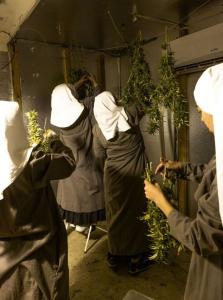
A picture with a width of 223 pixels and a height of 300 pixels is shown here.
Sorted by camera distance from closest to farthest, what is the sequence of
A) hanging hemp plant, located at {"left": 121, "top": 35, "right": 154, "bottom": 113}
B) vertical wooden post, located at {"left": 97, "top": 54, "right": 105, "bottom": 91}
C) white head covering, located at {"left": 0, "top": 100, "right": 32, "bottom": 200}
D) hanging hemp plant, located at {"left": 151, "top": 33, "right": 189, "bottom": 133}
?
white head covering, located at {"left": 0, "top": 100, "right": 32, "bottom": 200} < hanging hemp plant, located at {"left": 151, "top": 33, "right": 189, "bottom": 133} < hanging hemp plant, located at {"left": 121, "top": 35, "right": 154, "bottom": 113} < vertical wooden post, located at {"left": 97, "top": 54, "right": 105, "bottom": 91}

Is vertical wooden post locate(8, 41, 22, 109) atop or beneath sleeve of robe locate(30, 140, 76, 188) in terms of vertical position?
atop

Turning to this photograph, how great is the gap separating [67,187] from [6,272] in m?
1.28

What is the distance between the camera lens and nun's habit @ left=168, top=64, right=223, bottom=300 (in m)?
0.84

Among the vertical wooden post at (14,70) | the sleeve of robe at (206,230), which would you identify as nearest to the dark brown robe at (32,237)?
the sleeve of robe at (206,230)

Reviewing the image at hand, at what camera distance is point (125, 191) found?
2189 mm

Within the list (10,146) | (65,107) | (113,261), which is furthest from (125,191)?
(10,146)

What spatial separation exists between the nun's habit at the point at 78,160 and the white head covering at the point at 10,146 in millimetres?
1098

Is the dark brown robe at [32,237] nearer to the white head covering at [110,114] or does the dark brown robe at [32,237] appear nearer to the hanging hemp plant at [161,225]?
the hanging hemp plant at [161,225]

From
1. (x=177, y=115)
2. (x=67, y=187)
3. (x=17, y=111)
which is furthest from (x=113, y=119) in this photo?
(x=17, y=111)

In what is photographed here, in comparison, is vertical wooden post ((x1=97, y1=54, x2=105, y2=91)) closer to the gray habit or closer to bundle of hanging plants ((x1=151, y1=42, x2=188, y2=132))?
the gray habit

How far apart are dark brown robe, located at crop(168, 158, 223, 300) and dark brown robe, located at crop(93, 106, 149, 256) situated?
106 cm

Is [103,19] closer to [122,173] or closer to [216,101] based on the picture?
[122,173]

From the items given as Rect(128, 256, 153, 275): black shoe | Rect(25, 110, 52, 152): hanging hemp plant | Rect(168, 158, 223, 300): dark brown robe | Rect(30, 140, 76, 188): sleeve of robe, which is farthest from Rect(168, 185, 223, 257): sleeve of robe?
Rect(128, 256, 153, 275): black shoe

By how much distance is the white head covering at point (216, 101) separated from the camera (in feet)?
2.69
